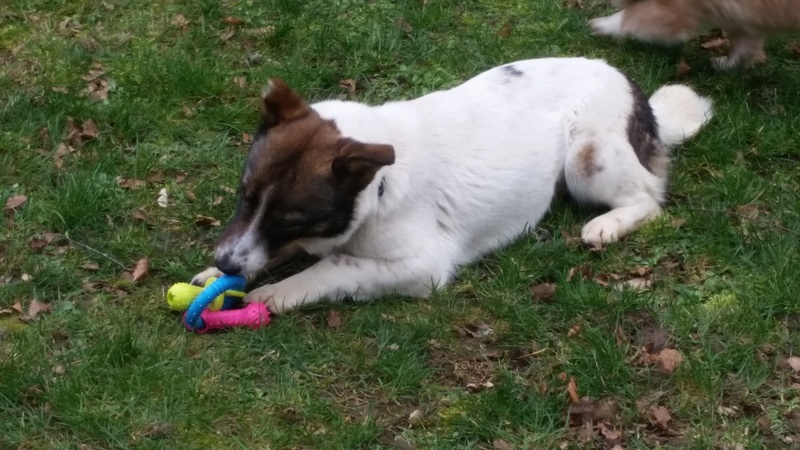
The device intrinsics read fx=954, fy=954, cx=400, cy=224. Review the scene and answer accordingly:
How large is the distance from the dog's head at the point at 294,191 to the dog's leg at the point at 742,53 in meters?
3.74

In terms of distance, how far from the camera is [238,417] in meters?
4.22

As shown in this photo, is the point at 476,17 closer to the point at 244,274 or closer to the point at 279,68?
the point at 279,68

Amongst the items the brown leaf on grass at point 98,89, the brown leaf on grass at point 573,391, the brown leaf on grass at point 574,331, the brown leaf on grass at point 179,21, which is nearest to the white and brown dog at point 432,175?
the brown leaf on grass at point 574,331

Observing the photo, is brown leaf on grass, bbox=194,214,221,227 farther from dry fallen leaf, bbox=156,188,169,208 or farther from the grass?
dry fallen leaf, bbox=156,188,169,208

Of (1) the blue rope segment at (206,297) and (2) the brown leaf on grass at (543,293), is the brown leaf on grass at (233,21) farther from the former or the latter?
(2) the brown leaf on grass at (543,293)

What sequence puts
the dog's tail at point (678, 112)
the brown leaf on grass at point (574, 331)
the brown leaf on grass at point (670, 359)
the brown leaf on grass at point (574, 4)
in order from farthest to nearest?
the brown leaf on grass at point (574, 4) < the dog's tail at point (678, 112) < the brown leaf on grass at point (574, 331) < the brown leaf on grass at point (670, 359)

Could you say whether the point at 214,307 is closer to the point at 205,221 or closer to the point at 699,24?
the point at 205,221

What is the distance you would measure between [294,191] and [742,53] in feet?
13.7

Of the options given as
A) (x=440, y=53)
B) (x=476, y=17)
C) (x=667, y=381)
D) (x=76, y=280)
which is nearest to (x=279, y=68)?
(x=440, y=53)

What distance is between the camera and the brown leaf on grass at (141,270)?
510 cm

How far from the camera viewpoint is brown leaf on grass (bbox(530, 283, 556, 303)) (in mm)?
5027

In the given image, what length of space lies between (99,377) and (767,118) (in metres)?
4.68

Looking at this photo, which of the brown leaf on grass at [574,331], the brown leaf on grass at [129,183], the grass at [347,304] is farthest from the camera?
the brown leaf on grass at [129,183]

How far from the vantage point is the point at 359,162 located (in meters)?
4.57
